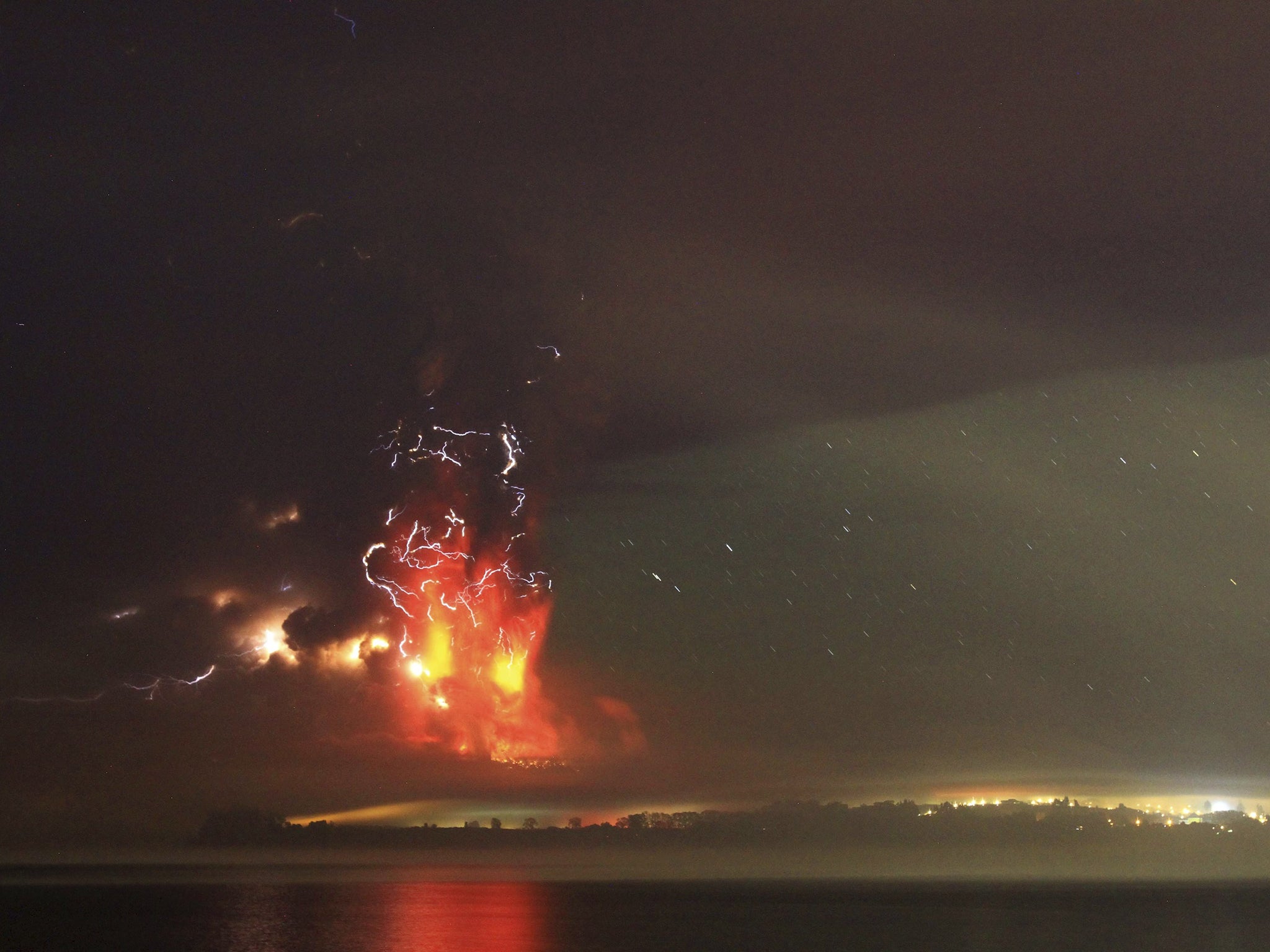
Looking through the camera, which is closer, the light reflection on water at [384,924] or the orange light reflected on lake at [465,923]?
the orange light reflected on lake at [465,923]

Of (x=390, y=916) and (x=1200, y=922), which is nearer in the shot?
(x=1200, y=922)

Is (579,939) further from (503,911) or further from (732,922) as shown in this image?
(503,911)

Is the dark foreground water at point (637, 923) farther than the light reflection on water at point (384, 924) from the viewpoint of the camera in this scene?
No

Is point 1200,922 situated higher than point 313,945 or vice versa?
point 313,945

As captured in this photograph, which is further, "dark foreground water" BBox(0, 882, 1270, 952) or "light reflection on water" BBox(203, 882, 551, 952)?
"light reflection on water" BBox(203, 882, 551, 952)

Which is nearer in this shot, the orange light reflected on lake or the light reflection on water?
the orange light reflected on lake

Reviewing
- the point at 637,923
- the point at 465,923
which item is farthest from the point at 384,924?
the point at 637,923

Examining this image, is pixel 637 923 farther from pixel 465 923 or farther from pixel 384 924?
pixel 384 924

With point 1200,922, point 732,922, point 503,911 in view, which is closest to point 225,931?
point 503,911
